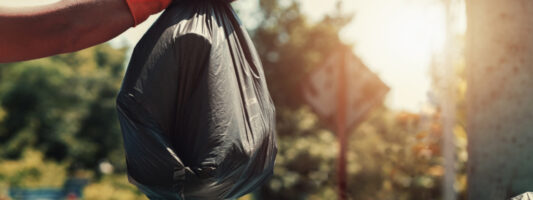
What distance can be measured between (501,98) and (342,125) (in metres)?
3.74

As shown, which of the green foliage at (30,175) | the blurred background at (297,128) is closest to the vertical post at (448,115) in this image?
the blurred background at (297,128)

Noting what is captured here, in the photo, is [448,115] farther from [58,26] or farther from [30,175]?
[30,175]

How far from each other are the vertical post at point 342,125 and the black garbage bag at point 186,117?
4.50 m

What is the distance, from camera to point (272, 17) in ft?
69.3

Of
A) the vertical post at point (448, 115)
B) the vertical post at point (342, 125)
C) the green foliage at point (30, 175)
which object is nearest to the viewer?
the vertical post at point (342, 125)

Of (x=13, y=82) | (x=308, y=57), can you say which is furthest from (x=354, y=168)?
(x=13, y=82)

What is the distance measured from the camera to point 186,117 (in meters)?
2.11

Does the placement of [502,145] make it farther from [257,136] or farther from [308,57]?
[308,57]

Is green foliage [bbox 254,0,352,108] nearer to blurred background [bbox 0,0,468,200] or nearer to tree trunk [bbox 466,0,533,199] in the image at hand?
blurred background [bbox 0,0,468,200]

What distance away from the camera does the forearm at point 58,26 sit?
1849 mm

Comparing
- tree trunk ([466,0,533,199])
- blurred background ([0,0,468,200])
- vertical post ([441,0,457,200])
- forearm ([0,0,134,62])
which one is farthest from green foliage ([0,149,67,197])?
forearm ([0,0,134,62])

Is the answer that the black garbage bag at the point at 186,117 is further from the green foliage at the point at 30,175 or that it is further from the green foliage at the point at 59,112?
the green foliage at the point at 59,112

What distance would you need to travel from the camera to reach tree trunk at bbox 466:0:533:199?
290 cm

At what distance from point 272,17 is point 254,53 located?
18902 millimetres
